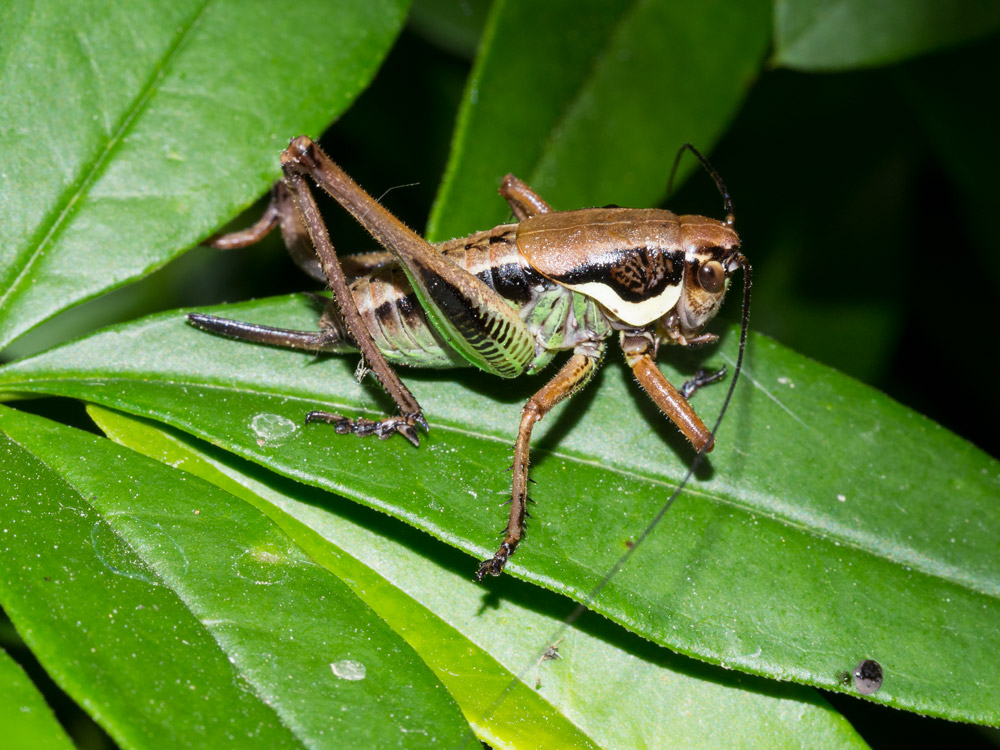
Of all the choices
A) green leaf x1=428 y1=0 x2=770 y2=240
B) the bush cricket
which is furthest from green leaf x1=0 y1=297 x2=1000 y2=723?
green leaf x1=428 y1=0 x2=770 y2=240

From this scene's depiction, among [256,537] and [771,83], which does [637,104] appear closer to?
[771,83]

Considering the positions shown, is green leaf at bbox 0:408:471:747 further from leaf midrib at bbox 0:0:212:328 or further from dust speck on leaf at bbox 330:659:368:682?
leaf midrib at bbox 0:0:212:328

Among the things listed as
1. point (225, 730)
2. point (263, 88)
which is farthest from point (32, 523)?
point (263, 88)

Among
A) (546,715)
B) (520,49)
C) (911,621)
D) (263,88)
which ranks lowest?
(546,715)

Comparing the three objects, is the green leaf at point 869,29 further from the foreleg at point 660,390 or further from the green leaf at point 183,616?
the green leaf at point 183,616

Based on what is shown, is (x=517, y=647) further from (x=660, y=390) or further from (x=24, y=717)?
(x=24, y=717)

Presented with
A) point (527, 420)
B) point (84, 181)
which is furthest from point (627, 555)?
point (84, 181)

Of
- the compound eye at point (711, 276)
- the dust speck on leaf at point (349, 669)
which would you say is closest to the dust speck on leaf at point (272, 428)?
the dust speck on leaf at point (349, 669)
